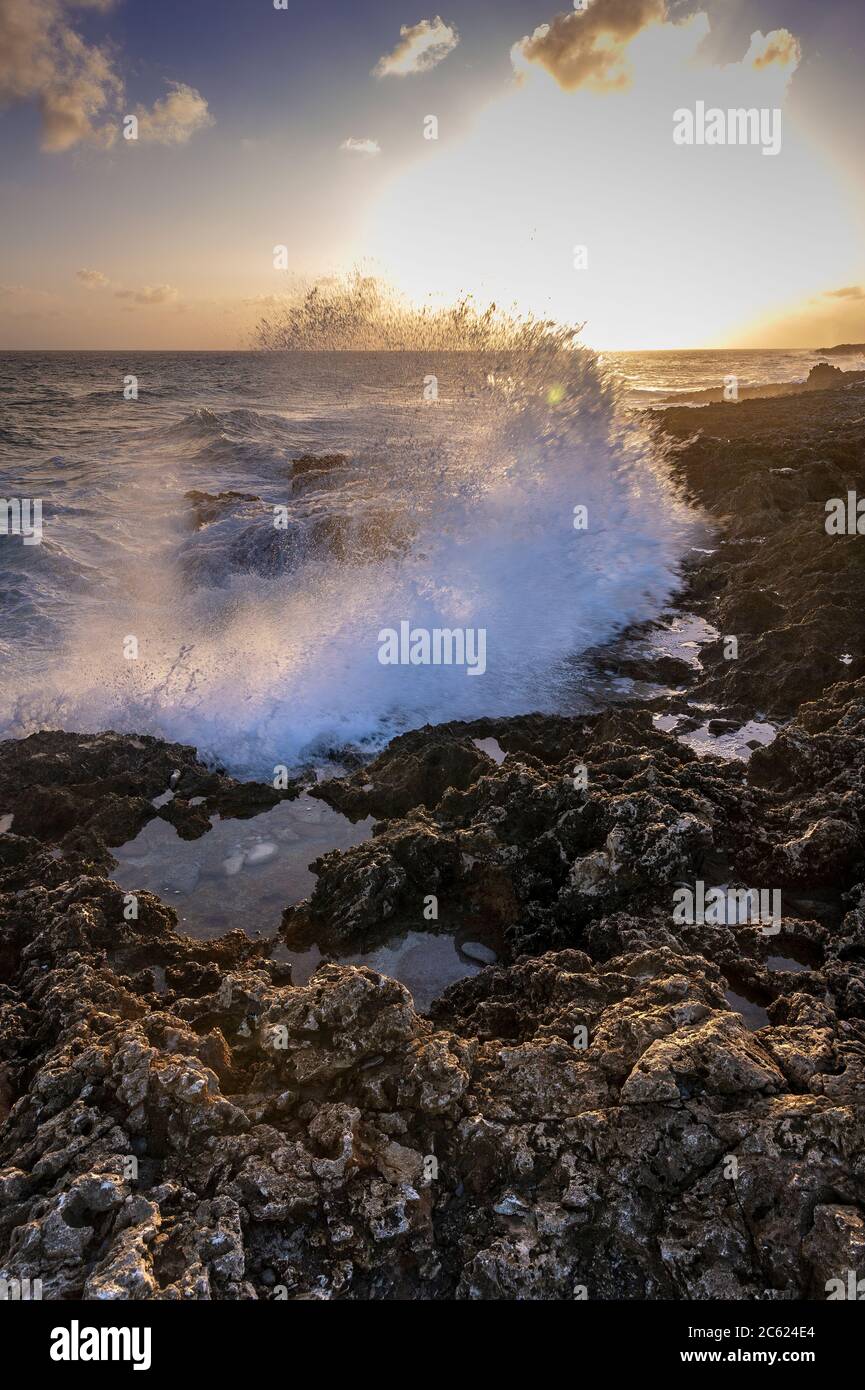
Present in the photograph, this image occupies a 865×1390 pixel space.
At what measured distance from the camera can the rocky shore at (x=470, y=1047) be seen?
218cm

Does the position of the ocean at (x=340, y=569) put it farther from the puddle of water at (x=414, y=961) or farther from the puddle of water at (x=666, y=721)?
the puddle of water at (x=414, y=961)

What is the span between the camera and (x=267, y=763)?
6.27 meters

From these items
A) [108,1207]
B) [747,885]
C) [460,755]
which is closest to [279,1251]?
[108,1207]

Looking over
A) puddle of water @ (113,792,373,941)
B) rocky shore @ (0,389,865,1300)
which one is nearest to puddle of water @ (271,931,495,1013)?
rocky shore @ (0,389,865,1300)

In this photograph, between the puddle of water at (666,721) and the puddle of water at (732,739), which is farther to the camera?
the puddle of water at (666,721)

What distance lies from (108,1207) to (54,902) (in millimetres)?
2316

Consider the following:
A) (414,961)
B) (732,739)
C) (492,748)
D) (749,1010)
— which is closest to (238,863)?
(414,961)

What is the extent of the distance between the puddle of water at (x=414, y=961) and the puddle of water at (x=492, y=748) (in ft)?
7.07

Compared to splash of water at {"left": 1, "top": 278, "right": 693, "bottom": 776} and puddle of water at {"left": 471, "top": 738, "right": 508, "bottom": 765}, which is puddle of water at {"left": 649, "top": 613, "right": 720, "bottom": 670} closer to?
splash of water at {"left": 1, "top": 278, "right": 693, "bottom": 776}

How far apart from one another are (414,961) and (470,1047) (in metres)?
1.16

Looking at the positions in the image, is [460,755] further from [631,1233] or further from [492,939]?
[631,1233]

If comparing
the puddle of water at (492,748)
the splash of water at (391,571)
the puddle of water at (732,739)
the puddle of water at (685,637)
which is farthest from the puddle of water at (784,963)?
the puddle of water at (685,637)

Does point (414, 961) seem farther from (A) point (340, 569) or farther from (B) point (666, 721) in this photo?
(A) point (340, 569)

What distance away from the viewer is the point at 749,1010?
3336 mm
